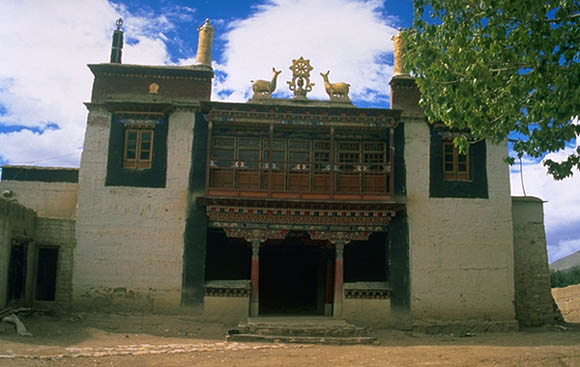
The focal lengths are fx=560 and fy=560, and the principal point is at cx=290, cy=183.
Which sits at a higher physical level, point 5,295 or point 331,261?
point 331,261

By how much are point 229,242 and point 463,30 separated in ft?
35.4

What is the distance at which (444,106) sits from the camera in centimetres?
977

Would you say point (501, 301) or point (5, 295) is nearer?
point (5, 295)

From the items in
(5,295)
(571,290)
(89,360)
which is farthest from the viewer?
(571,290)

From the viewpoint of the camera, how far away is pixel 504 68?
29.9 ft

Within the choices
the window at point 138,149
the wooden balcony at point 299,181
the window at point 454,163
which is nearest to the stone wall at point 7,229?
A: the window at point 138,149

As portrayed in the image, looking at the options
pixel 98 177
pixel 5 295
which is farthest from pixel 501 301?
pixel 5 295

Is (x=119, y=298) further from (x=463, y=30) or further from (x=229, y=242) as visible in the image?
(x=463, y=30)

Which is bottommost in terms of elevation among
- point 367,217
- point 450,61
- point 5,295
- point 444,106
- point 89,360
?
point 89,360

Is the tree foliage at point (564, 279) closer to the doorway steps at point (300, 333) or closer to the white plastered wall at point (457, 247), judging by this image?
the white plastered wall at point (457, 247)

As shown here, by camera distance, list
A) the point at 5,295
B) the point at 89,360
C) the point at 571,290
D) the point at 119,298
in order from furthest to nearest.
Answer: the point at 571,290, the point at 119,298, the point at 5,295, the point at 89,360

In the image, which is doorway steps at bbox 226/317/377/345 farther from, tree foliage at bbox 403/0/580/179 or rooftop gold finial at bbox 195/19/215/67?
rooftop gold finial at bbox 195/19/215/67

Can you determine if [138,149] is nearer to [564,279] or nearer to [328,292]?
[328,292]

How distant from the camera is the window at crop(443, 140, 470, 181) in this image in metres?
16.3
